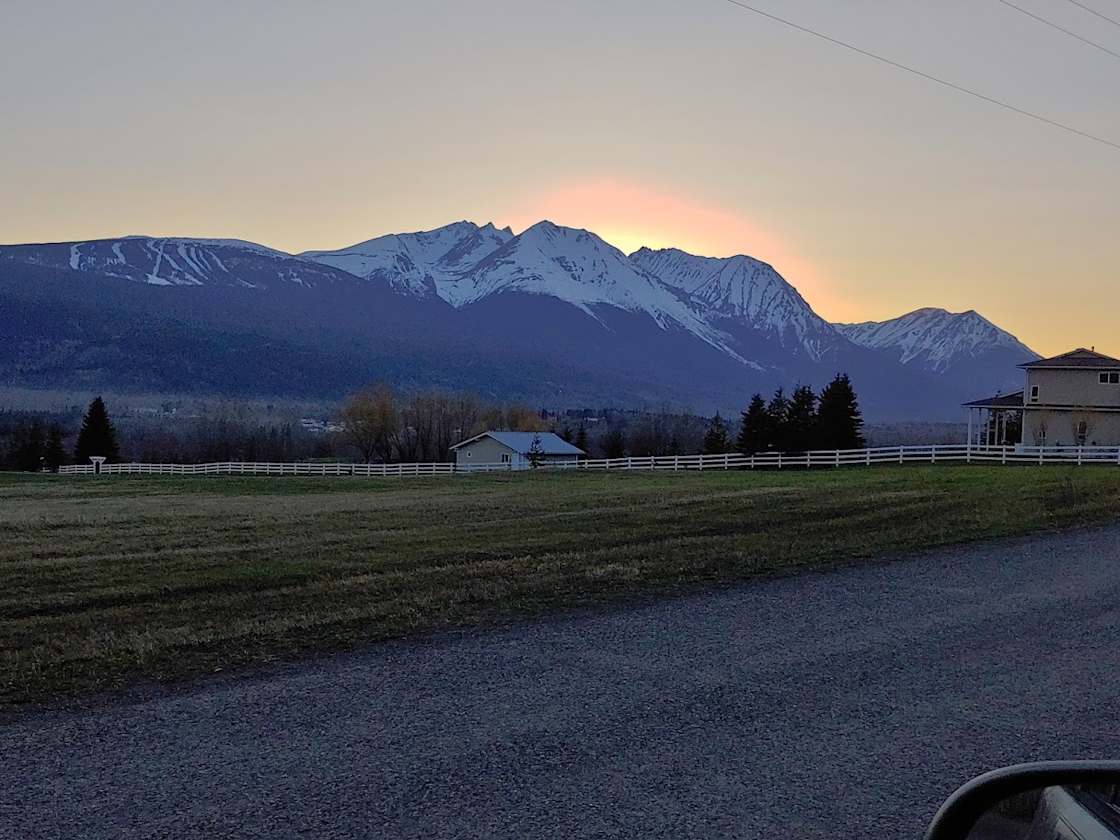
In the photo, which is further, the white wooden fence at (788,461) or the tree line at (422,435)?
the tree line at (422,435)

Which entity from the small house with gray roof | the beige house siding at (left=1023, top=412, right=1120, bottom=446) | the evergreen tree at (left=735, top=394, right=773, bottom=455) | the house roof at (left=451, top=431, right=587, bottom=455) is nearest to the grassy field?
the beige house siding at (left=1023, top=412, right=1120, bottom=446)

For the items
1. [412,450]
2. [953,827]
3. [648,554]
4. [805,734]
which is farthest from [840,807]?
[412,450]

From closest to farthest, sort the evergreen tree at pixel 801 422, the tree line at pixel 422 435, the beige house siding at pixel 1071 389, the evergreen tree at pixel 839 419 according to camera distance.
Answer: the beige house siding at pixel 1071 389 < the evergreen tree at pixel 839 419 < the evergreen tree at pixel 801 422 < the tree line at pixel 422 435

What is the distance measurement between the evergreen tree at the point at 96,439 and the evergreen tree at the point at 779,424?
5467 cm

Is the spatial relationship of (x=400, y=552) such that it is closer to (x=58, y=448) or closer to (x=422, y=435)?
(x=58, y=448)

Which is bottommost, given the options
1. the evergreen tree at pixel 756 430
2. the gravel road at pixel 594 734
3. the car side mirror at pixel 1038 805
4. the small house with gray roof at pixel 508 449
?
the gravel road at pixel 594 734

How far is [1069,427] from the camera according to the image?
47.0 meters

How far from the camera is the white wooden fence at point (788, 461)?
1494 inches

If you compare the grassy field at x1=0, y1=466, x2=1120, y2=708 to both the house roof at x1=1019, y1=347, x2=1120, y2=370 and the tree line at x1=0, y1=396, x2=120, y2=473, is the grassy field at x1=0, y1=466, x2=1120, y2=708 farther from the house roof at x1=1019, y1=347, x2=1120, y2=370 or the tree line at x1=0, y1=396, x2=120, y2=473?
the tree line at x1=0, y1=396, x2=120, y2=473

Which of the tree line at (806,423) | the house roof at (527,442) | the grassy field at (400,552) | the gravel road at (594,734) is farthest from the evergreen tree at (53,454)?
the gravel road at (594,734)

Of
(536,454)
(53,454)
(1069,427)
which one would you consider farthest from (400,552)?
(53,454)

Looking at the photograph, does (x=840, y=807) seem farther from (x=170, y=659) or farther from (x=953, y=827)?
(x=170, y=659)

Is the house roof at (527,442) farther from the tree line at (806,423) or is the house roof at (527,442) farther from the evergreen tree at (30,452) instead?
the evergreen tree at (30,452)

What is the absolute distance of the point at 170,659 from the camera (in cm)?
847
